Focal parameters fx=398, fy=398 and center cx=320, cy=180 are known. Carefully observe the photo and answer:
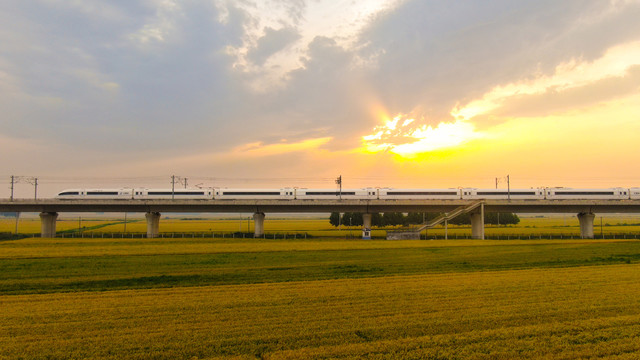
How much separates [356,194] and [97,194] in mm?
55571

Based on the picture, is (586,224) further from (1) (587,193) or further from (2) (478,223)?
(2) (478,223)

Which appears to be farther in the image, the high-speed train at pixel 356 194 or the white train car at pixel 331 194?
the white train car at pixel 331 194

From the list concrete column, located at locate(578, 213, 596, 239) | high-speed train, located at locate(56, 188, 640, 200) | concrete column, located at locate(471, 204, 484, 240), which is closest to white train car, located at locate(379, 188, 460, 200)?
high-speed train, located at locate(56, 188, 640, 200)

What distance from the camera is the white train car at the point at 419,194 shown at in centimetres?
8225

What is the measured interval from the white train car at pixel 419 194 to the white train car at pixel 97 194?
5353 cm

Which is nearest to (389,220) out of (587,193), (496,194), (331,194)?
(496,194)

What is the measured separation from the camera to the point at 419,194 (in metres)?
82.8

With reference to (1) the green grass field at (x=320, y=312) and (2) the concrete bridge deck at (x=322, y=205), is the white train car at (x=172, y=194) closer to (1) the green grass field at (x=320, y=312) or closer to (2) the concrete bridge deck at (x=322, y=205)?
(2) the concrete bridge deck at (x=322, y=205)

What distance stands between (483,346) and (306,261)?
Answer: 22.1 meters

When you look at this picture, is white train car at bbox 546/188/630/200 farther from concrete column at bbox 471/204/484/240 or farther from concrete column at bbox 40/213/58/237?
concrete column at bbox 40/213/58/237

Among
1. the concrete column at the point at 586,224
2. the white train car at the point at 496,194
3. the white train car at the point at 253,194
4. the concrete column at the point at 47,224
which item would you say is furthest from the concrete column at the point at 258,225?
the concrete column at the point at 586,224

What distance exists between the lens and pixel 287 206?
77.7 metres

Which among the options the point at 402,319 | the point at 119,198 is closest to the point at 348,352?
the point at 402,319

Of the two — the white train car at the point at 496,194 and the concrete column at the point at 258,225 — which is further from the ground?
the white train car at the point at 496,194
